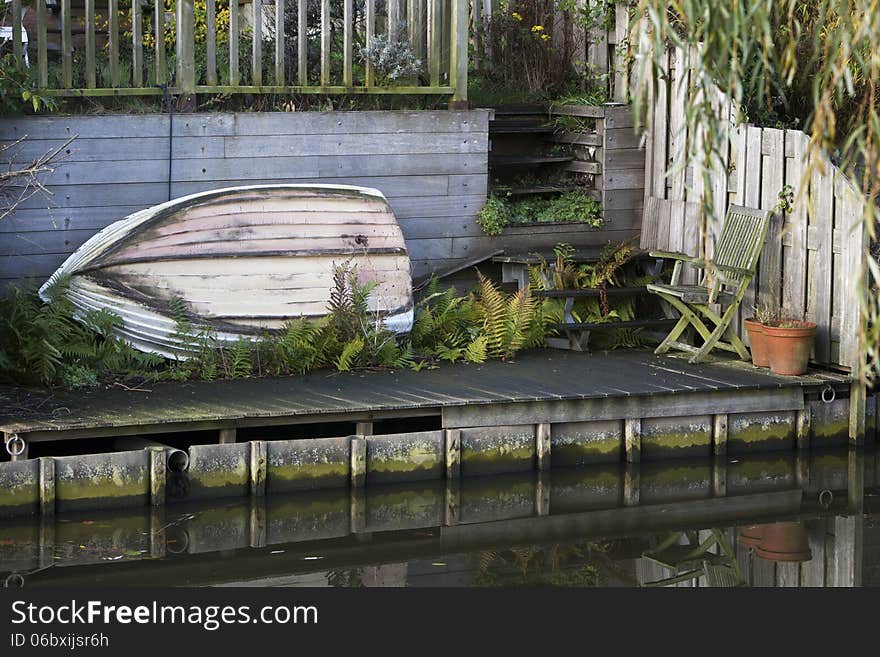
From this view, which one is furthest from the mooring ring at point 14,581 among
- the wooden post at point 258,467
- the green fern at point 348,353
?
the green fern at point 348,353

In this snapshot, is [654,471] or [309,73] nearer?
[654,471]

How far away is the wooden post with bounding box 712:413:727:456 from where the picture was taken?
33.4 feet

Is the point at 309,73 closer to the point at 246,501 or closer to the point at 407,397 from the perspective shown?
the point at 407,397

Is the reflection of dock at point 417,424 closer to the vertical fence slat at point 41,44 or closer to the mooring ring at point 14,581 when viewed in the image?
the mooring ring at point 14,581

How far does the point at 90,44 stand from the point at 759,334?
5.21 m

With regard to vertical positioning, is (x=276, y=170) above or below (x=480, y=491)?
above

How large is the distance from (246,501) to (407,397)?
1.28m

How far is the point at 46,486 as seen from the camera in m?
8.48

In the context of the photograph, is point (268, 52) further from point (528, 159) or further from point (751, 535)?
point (751, 535)

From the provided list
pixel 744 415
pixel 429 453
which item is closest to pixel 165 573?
pixel 429 453

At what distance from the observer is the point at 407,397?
9523mm

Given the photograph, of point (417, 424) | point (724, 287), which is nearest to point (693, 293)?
point (724, 287)

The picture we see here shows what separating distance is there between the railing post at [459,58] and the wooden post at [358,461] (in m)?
3.36

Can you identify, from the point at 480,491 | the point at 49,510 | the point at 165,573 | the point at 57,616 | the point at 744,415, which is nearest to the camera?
the point at 57,616
